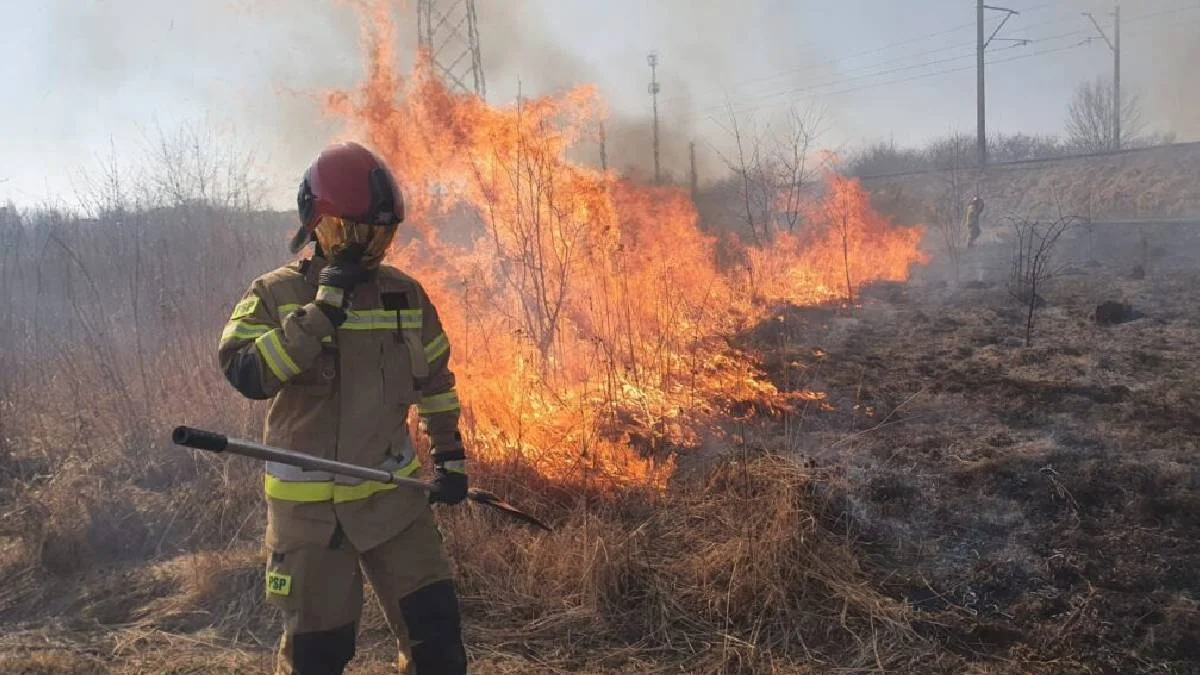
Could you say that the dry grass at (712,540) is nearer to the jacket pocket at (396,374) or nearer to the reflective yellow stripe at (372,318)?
the jacket pocket at (396,374)

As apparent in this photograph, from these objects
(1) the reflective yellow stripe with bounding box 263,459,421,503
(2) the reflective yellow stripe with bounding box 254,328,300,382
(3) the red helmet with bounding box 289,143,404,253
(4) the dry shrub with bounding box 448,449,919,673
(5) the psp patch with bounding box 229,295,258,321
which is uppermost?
(3) the red helmet with bounding box 289,143,404,253

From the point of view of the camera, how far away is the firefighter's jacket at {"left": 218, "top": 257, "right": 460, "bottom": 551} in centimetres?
216

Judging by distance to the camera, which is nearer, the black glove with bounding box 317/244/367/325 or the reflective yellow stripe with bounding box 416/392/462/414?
the black glove with bounding box 317/244/367/325

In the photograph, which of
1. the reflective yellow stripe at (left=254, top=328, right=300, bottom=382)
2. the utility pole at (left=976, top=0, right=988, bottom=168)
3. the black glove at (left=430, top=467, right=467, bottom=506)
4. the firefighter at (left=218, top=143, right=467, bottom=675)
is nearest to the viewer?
the reflective yellow stripe at (left=254, top=328, right=300, bottom=382)

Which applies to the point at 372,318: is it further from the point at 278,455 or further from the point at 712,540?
the point at 712,540

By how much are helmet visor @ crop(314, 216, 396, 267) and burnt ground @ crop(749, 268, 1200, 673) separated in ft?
10.3

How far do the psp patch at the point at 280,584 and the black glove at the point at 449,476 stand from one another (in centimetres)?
53

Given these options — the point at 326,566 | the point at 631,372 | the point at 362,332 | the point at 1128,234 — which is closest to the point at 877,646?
the point at 326,566

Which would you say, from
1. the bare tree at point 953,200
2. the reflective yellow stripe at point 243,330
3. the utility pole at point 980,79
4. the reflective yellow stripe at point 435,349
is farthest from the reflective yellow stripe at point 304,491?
the utility pole at point 980,79

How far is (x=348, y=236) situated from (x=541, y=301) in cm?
487

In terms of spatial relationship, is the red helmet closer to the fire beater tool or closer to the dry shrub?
the fire beater tool

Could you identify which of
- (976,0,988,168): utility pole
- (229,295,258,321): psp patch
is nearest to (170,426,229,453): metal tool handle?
(229,295,258,321): psp patch

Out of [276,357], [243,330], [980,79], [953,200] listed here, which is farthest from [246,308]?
[980,79]

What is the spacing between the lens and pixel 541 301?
286 inches
